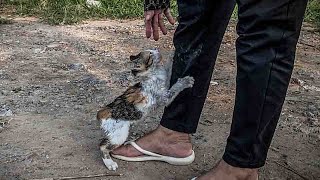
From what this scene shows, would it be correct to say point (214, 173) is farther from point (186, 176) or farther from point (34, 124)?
point (34, 124)

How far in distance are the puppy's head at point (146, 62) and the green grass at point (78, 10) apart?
3.19m

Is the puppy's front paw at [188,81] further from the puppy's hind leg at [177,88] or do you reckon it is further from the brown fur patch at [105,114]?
the brown fur patch at [105,114]

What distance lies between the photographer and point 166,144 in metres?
2.75

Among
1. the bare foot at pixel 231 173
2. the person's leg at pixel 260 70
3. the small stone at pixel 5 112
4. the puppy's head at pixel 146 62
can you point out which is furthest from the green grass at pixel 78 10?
the person's leg at pixel 260 70

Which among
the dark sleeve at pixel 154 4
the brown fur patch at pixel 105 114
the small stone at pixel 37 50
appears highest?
the dark sleeve at pixel 154 4

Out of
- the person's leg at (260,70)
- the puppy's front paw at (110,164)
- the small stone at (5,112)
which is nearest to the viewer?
the person's leg at (260,70)

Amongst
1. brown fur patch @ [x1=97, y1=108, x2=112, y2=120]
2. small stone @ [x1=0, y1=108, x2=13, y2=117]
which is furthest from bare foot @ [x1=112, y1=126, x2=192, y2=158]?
small stone @ [x1=0, y1=108, x2=13, y2=117]

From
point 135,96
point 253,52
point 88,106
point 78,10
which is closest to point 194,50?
point 135,96

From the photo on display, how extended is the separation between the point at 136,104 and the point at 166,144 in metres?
0.26

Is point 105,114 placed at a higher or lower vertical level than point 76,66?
higher

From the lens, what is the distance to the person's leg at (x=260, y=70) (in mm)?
1979

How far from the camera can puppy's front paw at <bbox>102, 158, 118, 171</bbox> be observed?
2707 millimetres

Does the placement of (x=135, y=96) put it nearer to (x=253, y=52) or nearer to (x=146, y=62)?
(x=146, y=62)

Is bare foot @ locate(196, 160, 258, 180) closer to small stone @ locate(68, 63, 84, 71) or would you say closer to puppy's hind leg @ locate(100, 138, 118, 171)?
puppy's hind leg @ locate(100, 138, 118, 171)
